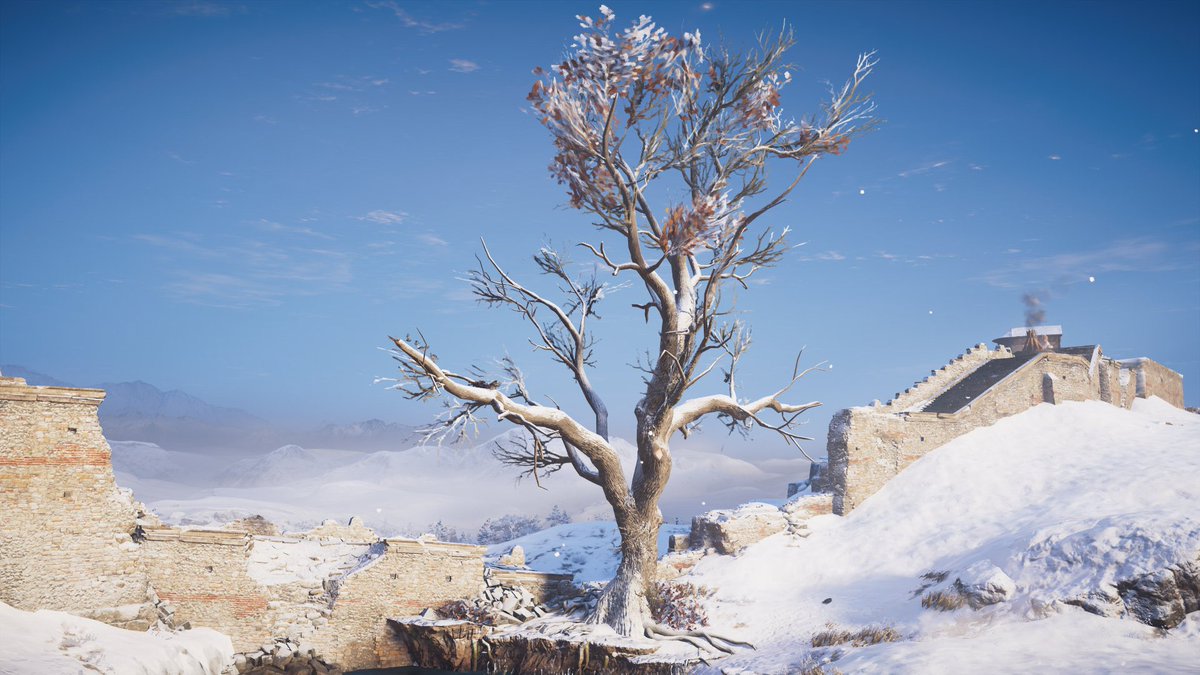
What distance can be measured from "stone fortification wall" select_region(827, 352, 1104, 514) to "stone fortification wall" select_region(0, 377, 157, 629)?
18.1m

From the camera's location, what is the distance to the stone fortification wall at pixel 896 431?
25109mm

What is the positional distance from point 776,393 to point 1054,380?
1407 centimetres

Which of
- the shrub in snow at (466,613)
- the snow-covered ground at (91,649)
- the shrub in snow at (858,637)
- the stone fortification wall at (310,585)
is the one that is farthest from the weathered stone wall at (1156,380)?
the snow-covered ground at (91,649)

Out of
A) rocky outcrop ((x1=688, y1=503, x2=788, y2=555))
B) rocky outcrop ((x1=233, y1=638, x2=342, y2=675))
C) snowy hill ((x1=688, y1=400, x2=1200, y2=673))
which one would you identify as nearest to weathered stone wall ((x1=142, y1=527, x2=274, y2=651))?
rocky outcrop ((x1=233, y1=638, x2=342, y2=675))

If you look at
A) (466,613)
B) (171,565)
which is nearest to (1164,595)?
(466,613)

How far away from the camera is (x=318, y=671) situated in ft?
58.5

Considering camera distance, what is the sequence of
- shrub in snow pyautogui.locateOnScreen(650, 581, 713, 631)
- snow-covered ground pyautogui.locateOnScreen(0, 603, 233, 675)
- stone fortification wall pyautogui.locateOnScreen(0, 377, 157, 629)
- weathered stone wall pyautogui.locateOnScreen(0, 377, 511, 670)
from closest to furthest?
snow-covered ground pyautogui.locateOnScreen(0, 603, 233, 675), stone fortification wall pyautogui.locateOnScreen(0, 377, 157, 629), weathered stone wall pyautogui.locateOnScreen(0, 377, 511, 670), shrub in snow pyautogui.locateOnScreen(650, 581, 713, 631)

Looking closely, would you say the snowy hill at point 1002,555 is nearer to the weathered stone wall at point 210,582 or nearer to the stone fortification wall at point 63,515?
the weathered stone wall at point 210,582

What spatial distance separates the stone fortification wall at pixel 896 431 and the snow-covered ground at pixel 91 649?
16917mm

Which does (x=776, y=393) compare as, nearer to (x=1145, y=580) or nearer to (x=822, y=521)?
(x=822, y=521)

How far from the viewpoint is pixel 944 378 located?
1252 inches

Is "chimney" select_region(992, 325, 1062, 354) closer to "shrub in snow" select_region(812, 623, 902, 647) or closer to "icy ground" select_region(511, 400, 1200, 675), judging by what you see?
"icy ground" select_region(511, 400, 1200, 675)

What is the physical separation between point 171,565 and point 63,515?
2.27 m

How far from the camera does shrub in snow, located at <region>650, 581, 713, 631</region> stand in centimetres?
1930
